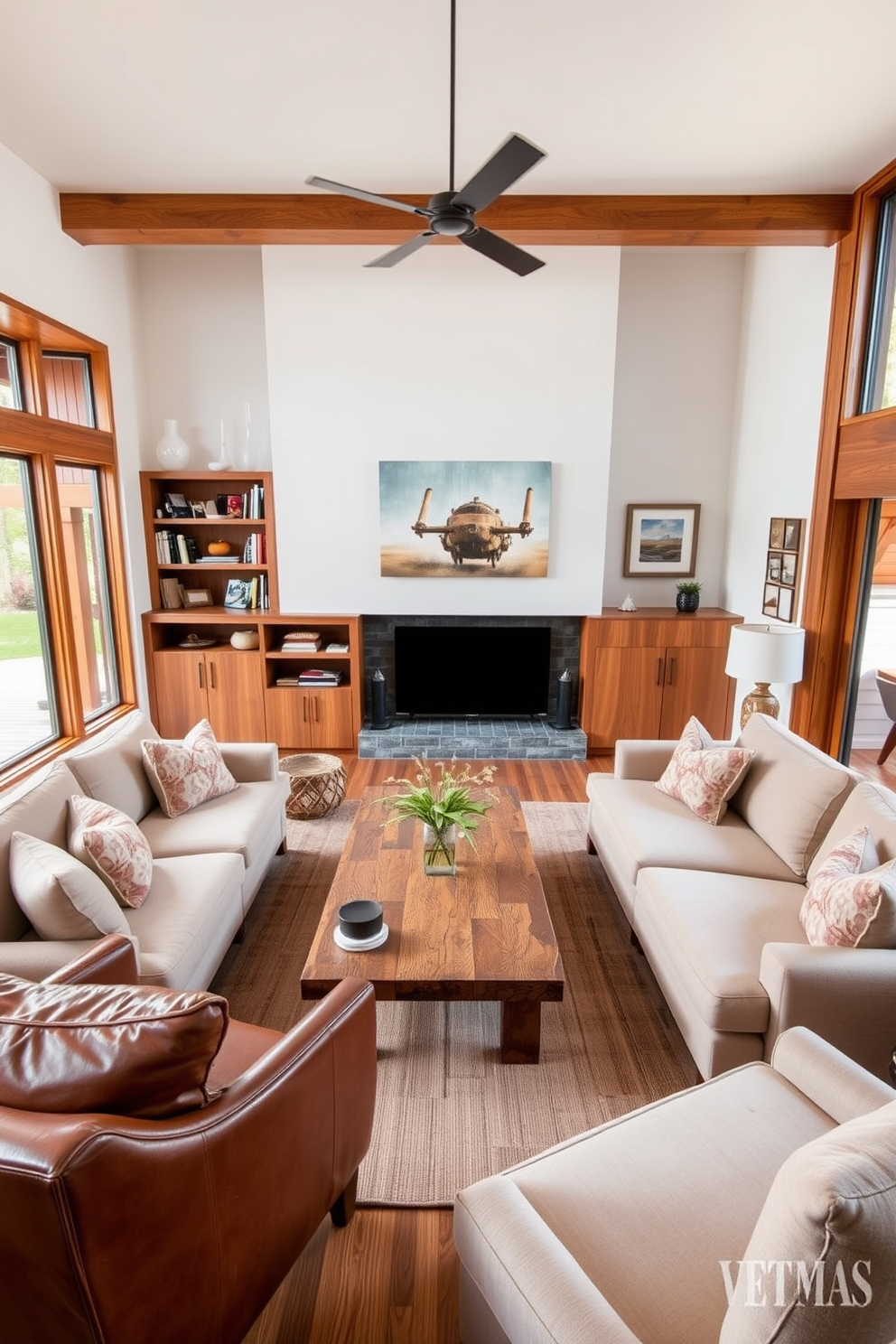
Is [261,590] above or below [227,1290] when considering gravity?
above

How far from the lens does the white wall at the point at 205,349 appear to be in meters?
5.18

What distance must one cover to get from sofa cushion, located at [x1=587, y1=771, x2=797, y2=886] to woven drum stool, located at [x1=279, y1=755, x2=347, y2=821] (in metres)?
1.54

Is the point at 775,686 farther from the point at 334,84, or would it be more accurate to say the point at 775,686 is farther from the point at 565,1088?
the point at 334,84

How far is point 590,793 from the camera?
11.8 ft

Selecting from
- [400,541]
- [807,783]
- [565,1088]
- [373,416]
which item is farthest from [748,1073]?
[373,416]

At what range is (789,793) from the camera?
2893 mm

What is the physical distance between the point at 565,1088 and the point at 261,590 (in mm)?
4049

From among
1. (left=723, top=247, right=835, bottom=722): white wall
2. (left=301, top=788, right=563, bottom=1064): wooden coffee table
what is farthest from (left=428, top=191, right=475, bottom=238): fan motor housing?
(left=723, top=247, right=835, bottom=722): white wall

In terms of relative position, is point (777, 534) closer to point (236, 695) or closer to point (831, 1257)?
point (236, 695)

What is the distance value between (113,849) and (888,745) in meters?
4.18

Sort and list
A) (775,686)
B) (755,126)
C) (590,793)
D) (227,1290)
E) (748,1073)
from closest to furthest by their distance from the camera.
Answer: (227,1290), (748,1073), (755,126), (590,793), (775,686)

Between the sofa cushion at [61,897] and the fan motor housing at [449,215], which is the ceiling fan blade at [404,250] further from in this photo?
the sofa cushion at [61,897]

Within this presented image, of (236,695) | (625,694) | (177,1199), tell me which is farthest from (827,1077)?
(236,695)

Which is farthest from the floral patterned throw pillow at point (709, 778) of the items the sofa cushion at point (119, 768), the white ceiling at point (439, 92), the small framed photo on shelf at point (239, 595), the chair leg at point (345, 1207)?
the small framed photo on shelf at point (239, 595)
